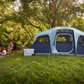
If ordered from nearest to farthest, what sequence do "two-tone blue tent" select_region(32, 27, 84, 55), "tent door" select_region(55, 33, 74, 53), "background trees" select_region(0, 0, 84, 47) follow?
"two-tone blue tent" select_region(32, 27, 84, 55) → "tent door" select_region(55, 33, 74, 53) → "background trees" select_region(0, 0, 84, 47)

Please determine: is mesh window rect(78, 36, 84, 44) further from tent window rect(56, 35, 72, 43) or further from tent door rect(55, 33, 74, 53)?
tent window rect(56, 35, 72, 43)

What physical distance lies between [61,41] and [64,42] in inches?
9.0

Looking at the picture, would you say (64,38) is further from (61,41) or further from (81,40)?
(81,40)

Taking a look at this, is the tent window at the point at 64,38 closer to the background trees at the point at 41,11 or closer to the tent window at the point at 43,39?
the tent window at the point at 43,39

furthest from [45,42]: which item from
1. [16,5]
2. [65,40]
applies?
[16,5]

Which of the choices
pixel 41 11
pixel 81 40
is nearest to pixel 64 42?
pixel 81 40

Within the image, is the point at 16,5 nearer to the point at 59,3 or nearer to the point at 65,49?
the point at 59,3

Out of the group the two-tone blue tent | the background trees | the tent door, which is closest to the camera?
the two-tone blue tent

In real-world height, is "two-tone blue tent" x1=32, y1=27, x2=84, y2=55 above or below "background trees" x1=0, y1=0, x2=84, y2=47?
below

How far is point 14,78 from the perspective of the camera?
272 cm

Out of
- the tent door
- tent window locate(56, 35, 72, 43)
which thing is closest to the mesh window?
the tent door

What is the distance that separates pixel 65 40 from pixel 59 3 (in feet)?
19.0

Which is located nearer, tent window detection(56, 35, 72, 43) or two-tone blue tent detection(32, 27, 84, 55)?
two-tone blue tent detection(32, 27, 84, 55)

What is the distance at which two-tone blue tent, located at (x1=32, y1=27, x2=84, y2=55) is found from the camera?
247 inches
